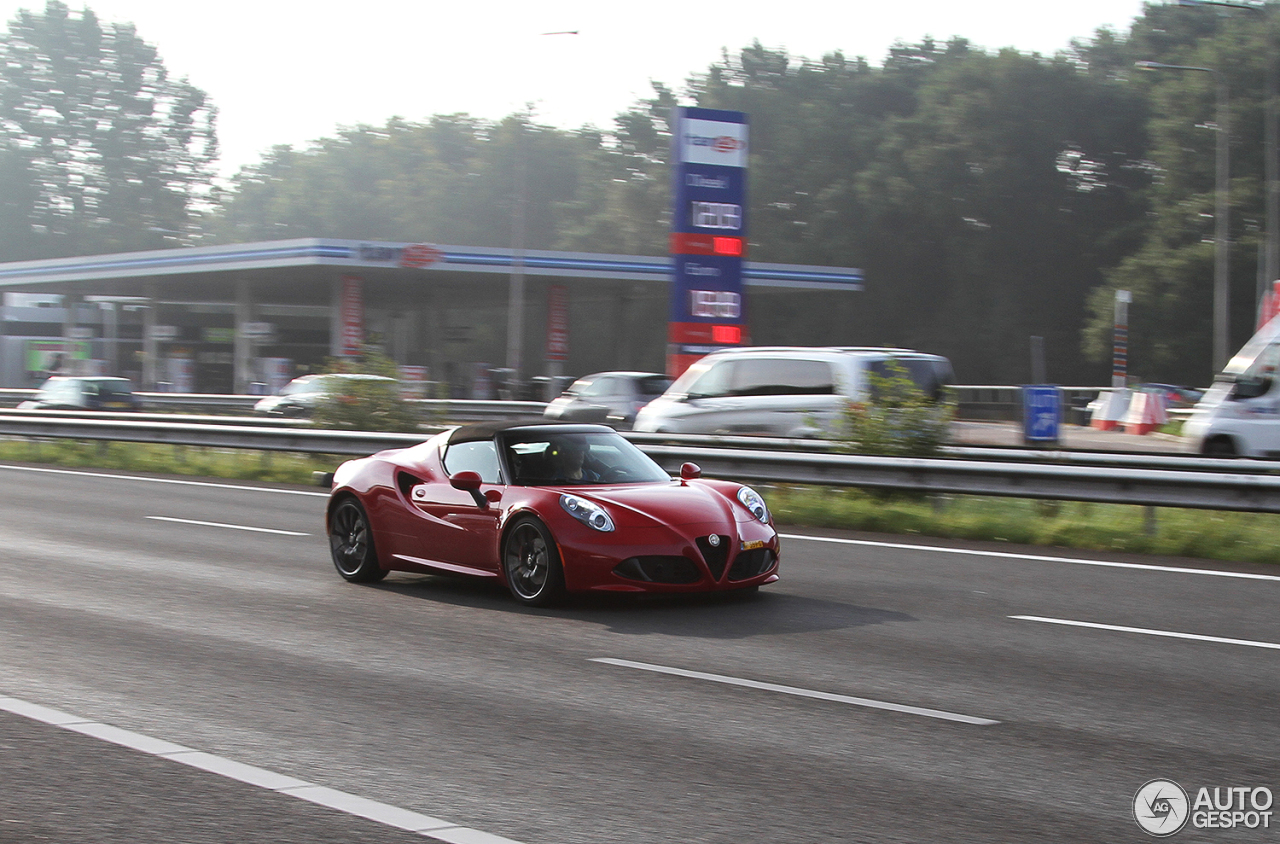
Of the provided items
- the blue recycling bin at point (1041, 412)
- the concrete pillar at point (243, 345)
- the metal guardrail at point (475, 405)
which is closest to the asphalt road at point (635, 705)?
the blue recycling bin at point (1041, 412)

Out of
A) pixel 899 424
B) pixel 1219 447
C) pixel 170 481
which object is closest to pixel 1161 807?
pixel 899 424

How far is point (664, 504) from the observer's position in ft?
29.6

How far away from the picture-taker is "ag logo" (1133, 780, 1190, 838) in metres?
4.63

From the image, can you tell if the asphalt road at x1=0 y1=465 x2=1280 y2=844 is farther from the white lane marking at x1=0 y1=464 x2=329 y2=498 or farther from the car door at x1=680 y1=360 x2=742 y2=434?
the car door at x1=680 y1=360 x2=742 y2=434

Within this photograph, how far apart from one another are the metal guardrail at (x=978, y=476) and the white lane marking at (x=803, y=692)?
22.0 feet

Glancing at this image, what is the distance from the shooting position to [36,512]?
15727mm

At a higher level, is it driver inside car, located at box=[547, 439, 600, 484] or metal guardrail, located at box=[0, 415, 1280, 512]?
driver inside car, located at box=[547, 439, 600, 484]

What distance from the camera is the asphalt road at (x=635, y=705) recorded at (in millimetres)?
4809

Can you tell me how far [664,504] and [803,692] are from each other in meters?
2.54

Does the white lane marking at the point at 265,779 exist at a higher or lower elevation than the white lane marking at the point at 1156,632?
lower

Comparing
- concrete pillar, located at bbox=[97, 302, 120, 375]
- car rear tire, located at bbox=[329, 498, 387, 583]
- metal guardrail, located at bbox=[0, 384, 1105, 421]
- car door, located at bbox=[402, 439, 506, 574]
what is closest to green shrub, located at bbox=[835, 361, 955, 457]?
car door, located at bbox=[402, 439, 506, 574]

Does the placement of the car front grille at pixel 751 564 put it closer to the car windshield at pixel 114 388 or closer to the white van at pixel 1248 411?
the white van at pixel 1248 411

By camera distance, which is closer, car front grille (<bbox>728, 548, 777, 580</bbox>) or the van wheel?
car front grille (<bbox>728, 548, 777, 580</bbox>)

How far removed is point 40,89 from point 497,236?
5043cm
